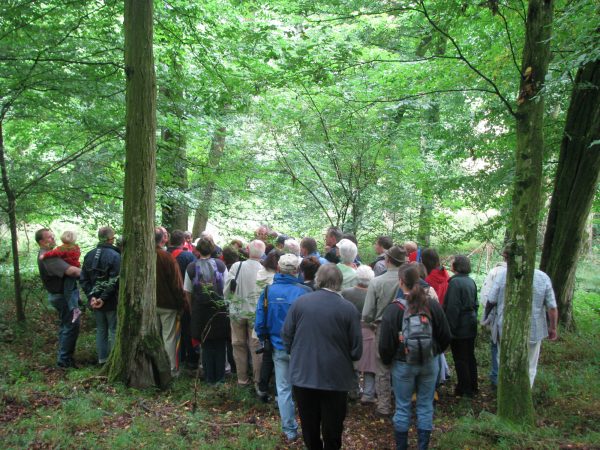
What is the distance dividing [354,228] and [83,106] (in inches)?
222

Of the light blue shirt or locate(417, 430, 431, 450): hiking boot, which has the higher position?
the light blue shirt

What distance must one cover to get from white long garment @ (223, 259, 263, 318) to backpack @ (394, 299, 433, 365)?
249cm

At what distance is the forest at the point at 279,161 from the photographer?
186 inches

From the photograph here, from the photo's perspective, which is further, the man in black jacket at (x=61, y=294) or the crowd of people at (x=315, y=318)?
the man in black jacket at (x=61, y=294)

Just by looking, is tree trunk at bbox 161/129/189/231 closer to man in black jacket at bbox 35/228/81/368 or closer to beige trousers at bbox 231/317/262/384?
man in black jacket at bbox 35/228/81/368

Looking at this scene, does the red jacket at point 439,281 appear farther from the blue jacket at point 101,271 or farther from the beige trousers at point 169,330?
the blue jacket at point 101,271

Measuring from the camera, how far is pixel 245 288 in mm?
6336

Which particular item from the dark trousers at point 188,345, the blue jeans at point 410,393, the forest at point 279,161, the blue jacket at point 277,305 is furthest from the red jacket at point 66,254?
the blue jeans at point 410,393

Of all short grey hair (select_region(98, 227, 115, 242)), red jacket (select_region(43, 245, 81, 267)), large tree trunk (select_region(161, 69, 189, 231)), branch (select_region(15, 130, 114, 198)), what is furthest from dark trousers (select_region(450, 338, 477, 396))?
branch (select_region(15, 130, 114, 198))

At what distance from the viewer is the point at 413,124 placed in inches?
404

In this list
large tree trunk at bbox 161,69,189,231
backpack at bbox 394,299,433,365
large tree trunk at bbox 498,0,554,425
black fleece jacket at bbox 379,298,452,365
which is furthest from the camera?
large tree trunk at bbox 161,69,189,231

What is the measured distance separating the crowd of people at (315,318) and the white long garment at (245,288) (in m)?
0.01

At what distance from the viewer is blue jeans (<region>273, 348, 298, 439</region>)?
4910mm

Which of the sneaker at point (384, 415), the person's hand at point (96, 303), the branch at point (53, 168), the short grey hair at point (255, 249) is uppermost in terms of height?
the branch at point (53, 168)
